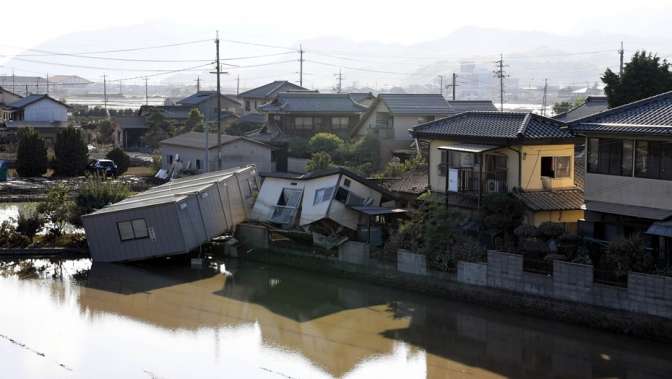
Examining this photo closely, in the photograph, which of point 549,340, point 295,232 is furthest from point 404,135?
point 549,340

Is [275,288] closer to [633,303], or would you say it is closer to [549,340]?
[549,340]

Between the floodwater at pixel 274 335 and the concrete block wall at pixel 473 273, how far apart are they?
0.55 metres

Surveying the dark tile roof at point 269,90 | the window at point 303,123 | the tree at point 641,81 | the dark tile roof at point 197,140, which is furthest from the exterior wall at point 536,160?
the dark tile roof at point 269,90

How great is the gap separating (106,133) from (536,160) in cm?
4142

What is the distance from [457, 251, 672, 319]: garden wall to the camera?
15016 mm

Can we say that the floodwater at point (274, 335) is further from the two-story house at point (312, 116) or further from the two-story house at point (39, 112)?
the two-story house at point (39, 112)

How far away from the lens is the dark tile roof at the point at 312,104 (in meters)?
41.3

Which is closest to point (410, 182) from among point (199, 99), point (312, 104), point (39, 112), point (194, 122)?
point (312, 104)

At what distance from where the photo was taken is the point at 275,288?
795 inches

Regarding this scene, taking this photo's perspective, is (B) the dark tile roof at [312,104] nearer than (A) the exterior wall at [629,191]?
No

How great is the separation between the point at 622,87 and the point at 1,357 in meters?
17.4

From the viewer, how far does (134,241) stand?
72.5ft

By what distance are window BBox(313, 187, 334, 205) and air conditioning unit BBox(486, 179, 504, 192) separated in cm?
372

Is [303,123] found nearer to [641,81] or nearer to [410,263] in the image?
[641,81]
